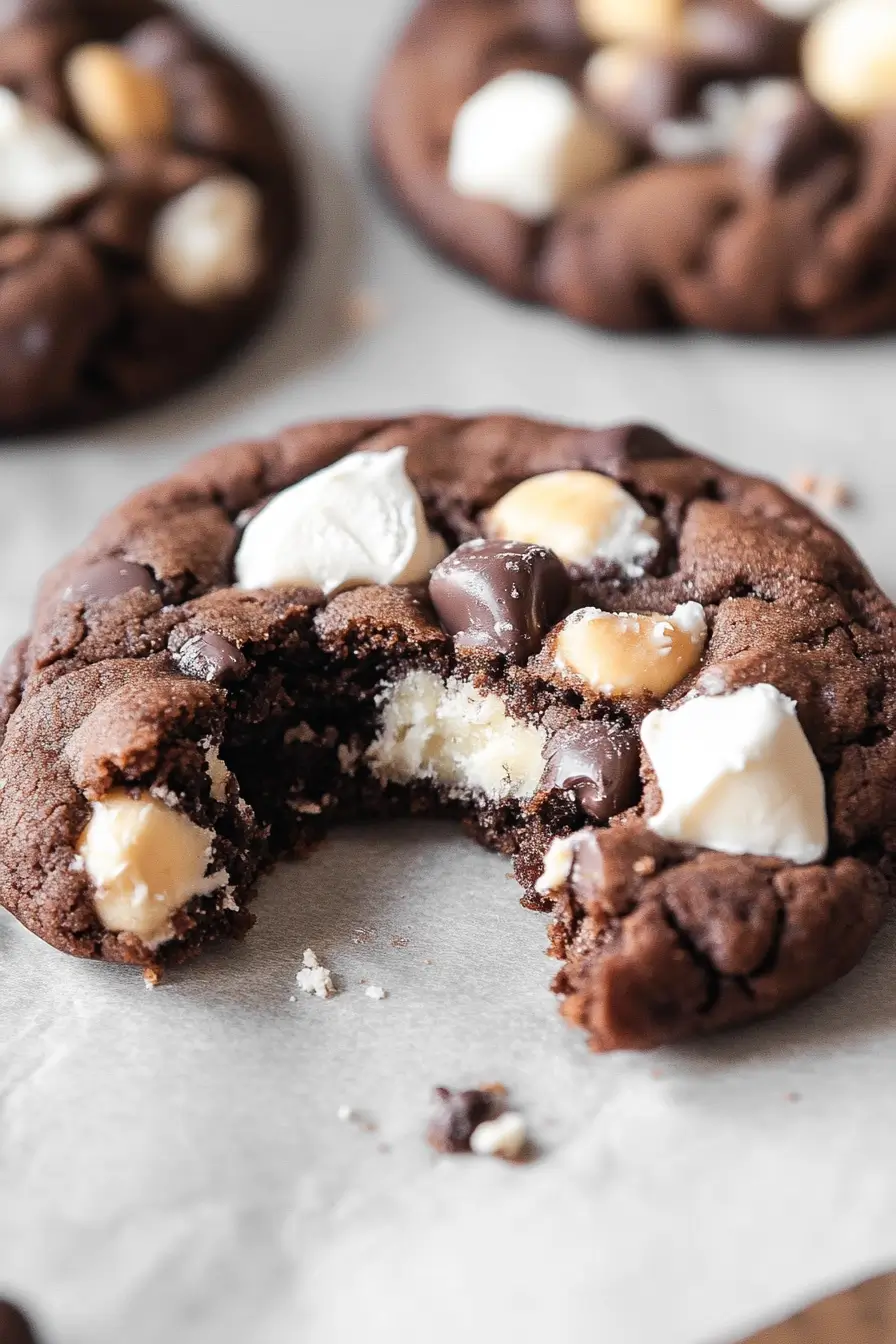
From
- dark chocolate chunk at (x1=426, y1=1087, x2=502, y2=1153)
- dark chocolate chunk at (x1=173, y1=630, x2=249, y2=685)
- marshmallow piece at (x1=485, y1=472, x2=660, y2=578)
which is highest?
dark chocolate chunk at (x1=173, y1=630, x2=249, y2=685)

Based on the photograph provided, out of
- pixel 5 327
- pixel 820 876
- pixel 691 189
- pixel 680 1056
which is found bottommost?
pixel 680 1056

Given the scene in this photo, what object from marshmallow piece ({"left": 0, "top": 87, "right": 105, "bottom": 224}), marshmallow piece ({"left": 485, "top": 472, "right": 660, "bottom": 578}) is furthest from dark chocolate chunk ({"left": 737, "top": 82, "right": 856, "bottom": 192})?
marshmallow piece ({"left": 0, "top": 87, "right": 105, "bottom": 224})

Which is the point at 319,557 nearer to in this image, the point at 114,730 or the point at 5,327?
the point at 114,730

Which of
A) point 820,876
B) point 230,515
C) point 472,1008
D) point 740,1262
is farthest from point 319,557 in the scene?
point 740,1262

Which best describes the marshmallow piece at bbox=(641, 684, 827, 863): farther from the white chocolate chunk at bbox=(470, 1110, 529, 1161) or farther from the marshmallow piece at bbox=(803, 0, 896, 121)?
the marshmallow piece at bbox=(803, 0, 896, 121)

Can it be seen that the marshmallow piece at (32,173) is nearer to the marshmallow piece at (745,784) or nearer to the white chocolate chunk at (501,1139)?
the marshmallow piece at (745,784)
